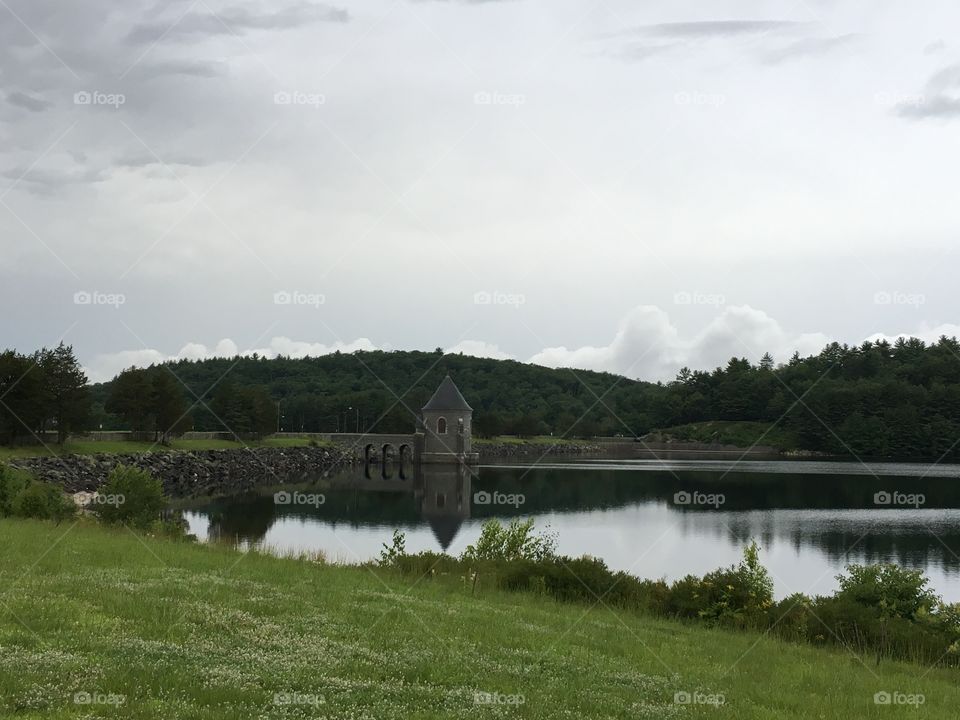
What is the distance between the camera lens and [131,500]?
89.2ft

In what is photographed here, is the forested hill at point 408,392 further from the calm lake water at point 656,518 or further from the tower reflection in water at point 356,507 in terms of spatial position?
the calm lake water at point 656,518

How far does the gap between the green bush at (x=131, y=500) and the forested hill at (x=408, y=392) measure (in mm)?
98496

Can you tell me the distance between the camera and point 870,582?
56.0 ft

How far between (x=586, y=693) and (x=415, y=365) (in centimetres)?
15812

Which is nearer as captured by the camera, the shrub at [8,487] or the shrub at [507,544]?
the shrub at [507,544]

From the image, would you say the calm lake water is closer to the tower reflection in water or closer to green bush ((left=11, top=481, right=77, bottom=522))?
the tower reflection in water

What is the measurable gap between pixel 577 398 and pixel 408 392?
55.9 metres

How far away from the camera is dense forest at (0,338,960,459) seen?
119475 millimetres

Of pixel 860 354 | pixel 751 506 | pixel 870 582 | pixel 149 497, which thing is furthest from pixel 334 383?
pixel 870 582

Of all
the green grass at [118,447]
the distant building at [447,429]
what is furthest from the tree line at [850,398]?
the green grass at [118,447]

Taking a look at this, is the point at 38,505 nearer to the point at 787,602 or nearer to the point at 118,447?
the point at 787,602

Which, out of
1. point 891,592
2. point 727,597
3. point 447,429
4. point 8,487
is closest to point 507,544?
point 727,597

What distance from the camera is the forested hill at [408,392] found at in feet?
480

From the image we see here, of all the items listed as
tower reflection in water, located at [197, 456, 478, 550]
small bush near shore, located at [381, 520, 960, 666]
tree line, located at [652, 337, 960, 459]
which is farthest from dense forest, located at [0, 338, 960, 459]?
small bush near shore, located at [381, 520, 960, 666]
